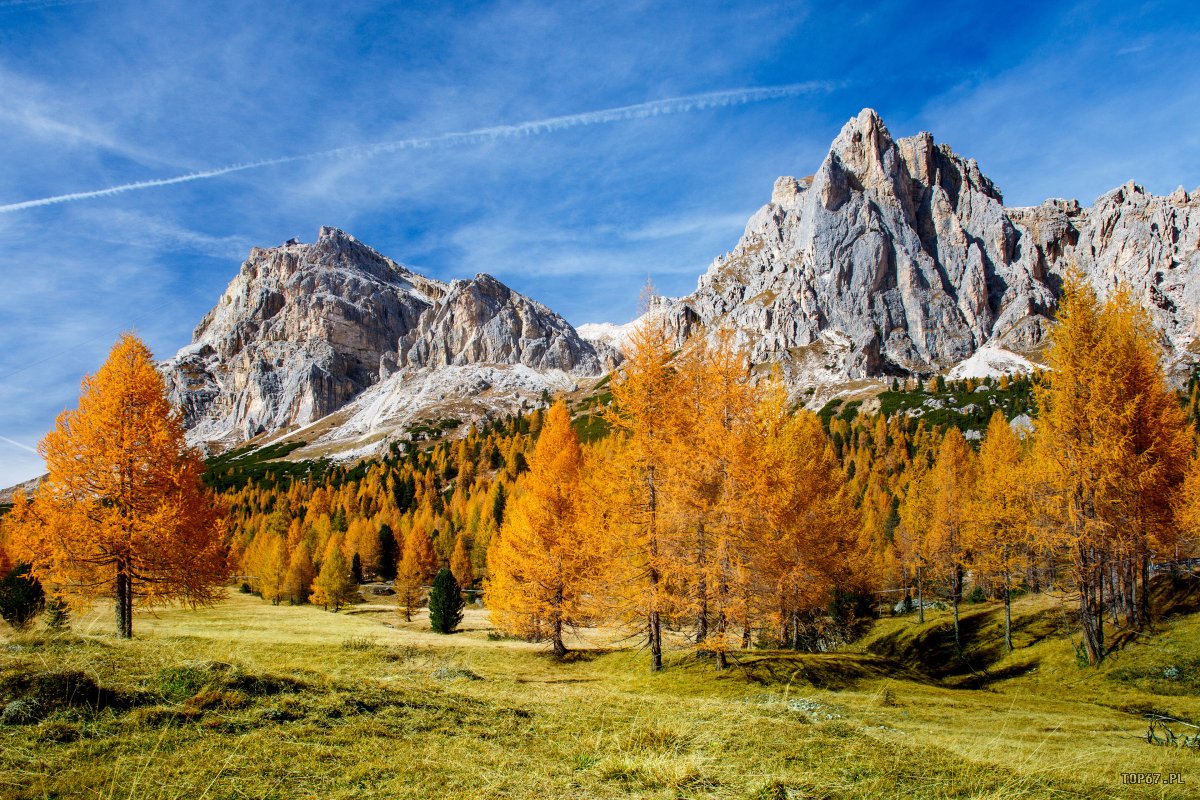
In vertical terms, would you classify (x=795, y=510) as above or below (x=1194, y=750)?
above

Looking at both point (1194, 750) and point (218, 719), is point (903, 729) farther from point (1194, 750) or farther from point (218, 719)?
point (218, 719)

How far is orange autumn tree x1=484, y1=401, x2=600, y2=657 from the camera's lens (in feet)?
78.3

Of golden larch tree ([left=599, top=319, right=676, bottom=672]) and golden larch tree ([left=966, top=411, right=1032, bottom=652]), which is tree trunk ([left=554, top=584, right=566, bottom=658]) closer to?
golden larch tree ([left=599, top=319, right=676, bottom=672])

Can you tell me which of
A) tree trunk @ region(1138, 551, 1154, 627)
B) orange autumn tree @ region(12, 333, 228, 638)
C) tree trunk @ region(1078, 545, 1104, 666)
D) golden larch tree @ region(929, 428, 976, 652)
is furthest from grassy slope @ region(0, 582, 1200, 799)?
golden larch tree @ region(929, 428, 976, 652)

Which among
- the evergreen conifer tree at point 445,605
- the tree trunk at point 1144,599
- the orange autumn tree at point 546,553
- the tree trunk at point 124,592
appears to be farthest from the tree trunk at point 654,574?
the evergreen conifer tree at point 445,605

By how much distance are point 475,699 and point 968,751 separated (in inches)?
328

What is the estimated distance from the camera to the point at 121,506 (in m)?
19.1

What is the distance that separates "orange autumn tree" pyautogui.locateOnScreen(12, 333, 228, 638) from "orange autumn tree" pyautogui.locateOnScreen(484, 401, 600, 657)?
11124 millimetres

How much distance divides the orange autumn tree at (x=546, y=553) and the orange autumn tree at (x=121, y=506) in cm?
1112

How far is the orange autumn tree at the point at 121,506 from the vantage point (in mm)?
18203

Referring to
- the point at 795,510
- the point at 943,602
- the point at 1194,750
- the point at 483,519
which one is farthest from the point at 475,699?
the point at 483,519

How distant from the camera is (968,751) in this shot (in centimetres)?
873

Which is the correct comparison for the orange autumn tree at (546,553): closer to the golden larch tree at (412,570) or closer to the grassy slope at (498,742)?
the grassy slope at (498,742)

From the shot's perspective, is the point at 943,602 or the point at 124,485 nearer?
the point at 124,485
